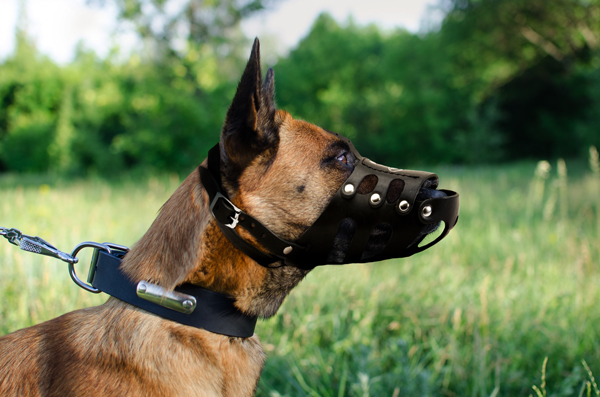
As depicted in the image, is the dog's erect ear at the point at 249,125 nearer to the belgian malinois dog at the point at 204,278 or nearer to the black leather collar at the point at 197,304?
the belgian malinois dog at the point at 204,278

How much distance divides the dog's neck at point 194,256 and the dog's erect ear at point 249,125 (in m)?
0.17

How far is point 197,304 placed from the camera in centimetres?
137

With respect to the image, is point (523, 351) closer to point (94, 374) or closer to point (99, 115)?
point (94, 374)

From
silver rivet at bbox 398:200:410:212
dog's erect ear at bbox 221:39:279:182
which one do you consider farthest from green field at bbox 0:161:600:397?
dog's erect ear at bbox 221:39:279:182

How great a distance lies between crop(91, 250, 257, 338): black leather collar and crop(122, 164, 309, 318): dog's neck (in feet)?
0.09

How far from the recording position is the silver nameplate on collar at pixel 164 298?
133cm

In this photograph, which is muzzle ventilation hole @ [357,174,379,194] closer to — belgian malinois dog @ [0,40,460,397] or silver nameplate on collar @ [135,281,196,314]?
belgian malinois dog @ [0,40,460,397]

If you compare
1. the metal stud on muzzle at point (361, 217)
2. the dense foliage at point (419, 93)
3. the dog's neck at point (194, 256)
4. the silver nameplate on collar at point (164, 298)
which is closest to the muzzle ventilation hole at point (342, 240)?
the metal stud on muzzle at point (361, 217)

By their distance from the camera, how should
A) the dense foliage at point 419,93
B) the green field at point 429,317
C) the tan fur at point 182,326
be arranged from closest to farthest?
the tan fur at point 182,326 < the green field at point 429,317 < the dense foliage at point 419,93

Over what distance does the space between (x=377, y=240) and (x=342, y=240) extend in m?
0.15

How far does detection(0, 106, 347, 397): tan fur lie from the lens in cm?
129

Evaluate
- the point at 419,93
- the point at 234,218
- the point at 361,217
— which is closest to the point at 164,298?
the point at 234,218

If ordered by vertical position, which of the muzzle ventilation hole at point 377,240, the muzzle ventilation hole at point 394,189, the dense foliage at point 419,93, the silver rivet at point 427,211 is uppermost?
the dense foliage at point 419,93

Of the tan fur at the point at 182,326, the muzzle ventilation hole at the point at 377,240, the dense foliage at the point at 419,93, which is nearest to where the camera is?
the tan fur at the point at 182,326
